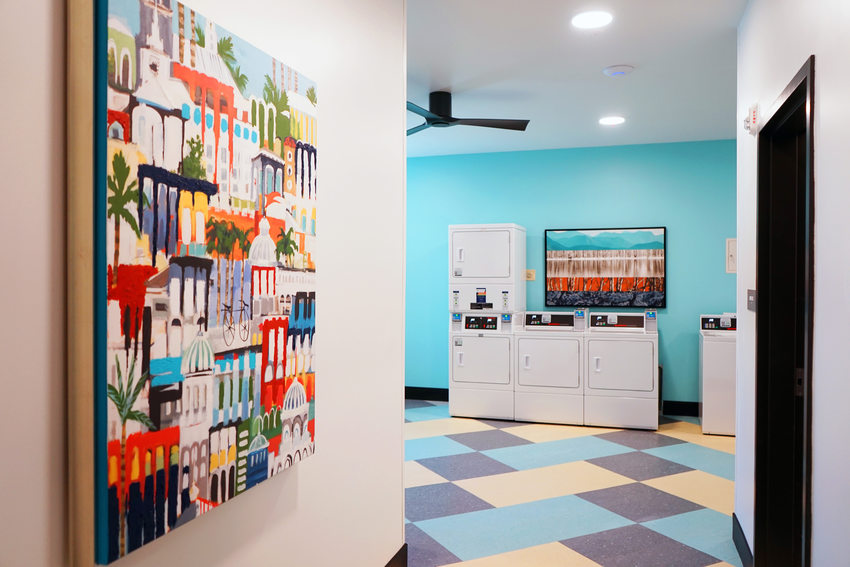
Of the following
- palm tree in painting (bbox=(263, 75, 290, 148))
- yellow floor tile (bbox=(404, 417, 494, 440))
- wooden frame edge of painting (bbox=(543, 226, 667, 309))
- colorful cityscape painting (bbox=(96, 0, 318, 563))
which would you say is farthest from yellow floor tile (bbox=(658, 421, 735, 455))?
palm tree in painting (bbox=(263, 75, 290, 148))

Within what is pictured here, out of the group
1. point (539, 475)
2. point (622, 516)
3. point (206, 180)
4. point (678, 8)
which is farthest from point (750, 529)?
point (206, 180)

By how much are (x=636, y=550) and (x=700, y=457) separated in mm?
1919

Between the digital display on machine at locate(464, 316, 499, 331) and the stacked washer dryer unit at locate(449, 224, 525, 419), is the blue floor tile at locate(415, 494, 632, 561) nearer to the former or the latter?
the stacked washer dryer unit at locate(449, 224, 525, 419)

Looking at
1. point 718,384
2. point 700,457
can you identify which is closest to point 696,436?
point 718,384

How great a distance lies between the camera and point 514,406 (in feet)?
19.5

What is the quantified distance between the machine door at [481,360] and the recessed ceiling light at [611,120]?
83.0 inches

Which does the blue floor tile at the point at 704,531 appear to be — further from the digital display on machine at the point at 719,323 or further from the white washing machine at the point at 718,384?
the digital display on machine at the point at 719,323

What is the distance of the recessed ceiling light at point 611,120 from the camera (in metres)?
5.33

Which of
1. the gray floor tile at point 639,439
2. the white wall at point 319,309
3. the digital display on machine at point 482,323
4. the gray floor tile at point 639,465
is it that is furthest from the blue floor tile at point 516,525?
the digital display on machine at point 482,323

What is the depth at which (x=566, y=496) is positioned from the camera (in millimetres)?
3863

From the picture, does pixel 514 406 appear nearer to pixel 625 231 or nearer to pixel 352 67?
pixel 625 231

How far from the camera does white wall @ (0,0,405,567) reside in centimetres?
103

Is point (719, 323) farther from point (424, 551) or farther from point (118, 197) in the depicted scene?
point (118, 197)

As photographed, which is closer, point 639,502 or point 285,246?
point 285,246
